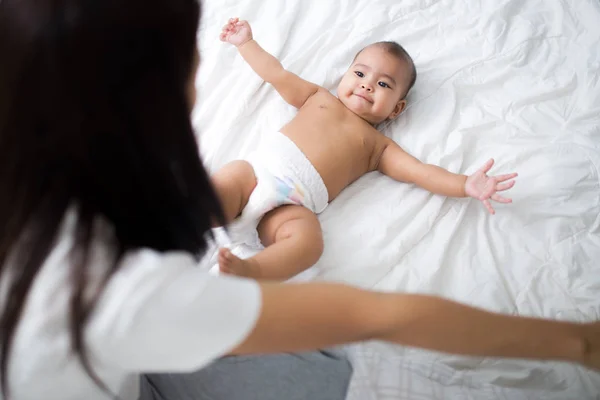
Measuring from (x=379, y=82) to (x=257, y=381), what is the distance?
0.79 meters

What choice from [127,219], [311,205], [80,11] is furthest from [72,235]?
[311,205]

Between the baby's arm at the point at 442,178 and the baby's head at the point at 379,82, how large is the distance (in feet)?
0.37

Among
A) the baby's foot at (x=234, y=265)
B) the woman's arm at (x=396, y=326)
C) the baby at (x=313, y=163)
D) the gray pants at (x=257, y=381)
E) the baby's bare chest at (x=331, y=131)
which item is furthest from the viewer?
the baby's bare chest at (x=331, y=131)

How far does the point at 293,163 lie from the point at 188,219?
627mm

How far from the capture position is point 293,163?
1146 mm

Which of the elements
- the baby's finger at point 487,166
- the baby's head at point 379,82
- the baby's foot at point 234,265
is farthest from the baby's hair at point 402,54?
the baby's foot at point 234,265

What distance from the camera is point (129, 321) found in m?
0.45

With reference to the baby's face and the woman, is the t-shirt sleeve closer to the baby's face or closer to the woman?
the woman

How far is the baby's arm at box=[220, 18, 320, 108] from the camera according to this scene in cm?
126

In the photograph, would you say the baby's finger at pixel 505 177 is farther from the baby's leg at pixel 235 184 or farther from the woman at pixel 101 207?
the woman at pixel 101 207

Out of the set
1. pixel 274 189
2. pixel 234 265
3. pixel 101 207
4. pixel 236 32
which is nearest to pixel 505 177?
pixel 274 189

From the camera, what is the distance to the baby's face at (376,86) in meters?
1.25

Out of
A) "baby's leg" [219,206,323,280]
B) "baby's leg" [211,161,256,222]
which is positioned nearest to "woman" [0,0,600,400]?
"baby's leg" [219,206,323,280]

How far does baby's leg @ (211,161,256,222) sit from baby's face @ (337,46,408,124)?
1.08 ft
